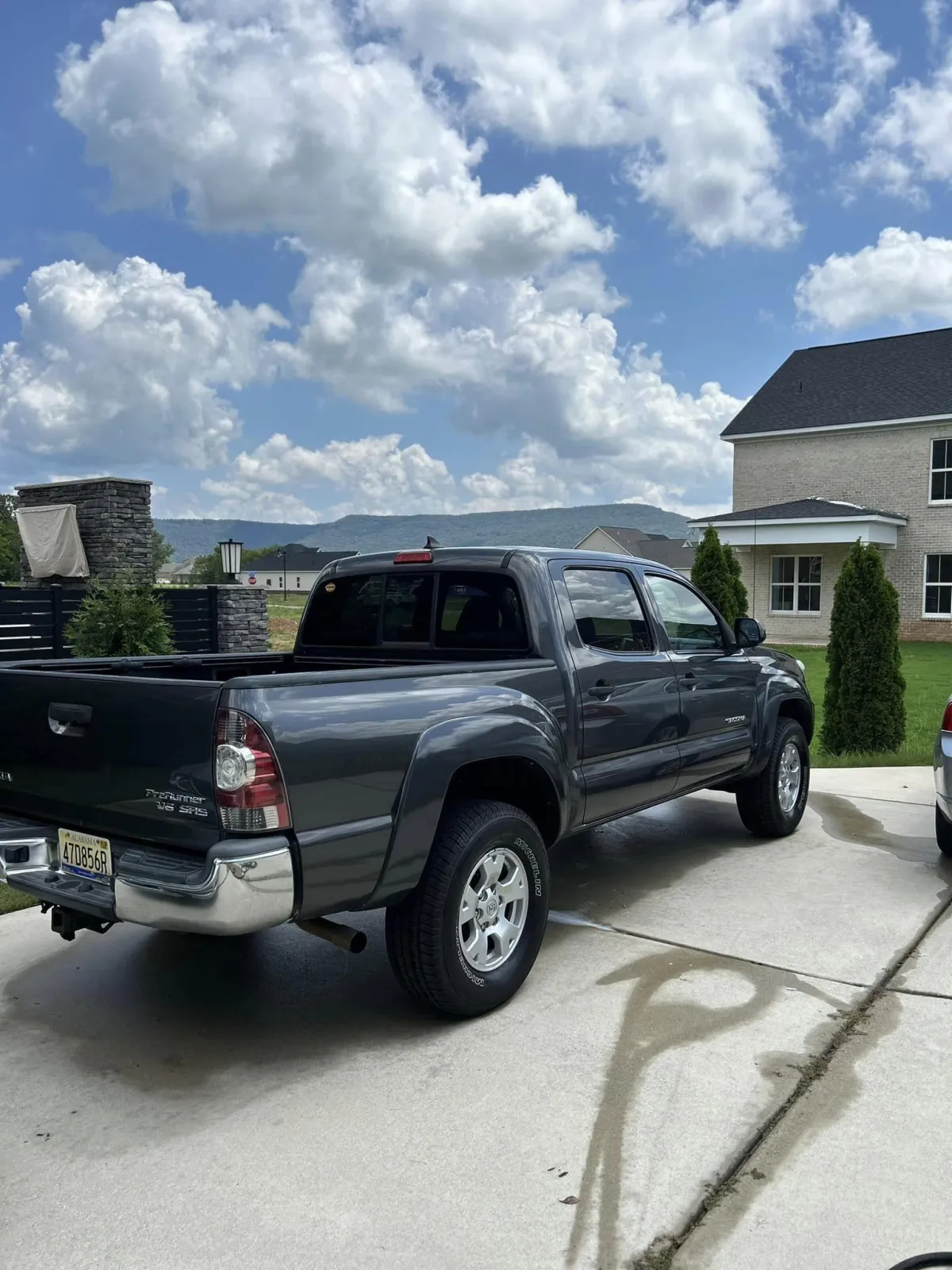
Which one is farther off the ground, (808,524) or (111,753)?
(808,524)

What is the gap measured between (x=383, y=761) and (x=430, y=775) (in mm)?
232

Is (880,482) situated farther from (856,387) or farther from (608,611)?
(608,611)

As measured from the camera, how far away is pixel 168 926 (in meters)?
3.34

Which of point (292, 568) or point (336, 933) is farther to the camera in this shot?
point (292, 568)

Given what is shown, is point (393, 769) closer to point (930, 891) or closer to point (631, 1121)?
point (631, 1121)

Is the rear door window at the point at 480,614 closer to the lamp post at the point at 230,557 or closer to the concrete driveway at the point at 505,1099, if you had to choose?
the concrete driveway at the point at 505,1099

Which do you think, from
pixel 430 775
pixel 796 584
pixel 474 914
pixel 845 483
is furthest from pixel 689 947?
pixel 845 483

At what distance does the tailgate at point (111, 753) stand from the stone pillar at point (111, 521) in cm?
1258

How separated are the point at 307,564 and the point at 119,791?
435 ft

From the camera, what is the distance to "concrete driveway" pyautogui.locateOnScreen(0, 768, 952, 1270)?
2.68 meters

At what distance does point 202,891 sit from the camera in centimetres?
321

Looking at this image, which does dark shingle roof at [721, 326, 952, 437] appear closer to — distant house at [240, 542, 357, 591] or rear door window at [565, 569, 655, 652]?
rear door window at [565, 569, 655, 652]

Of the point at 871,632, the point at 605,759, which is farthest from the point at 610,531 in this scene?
the point at 605,759

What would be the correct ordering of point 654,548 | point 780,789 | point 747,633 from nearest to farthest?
point 747,633, point 780,789, point 654,548
